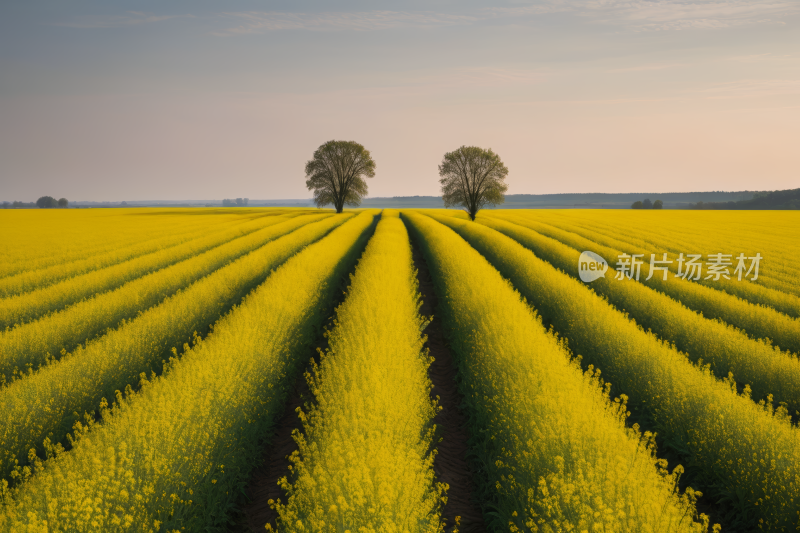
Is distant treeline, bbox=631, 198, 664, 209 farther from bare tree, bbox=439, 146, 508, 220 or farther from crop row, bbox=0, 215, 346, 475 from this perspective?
crop row, bbox=0, 215, 346, 475

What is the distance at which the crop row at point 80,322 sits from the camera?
804 cm

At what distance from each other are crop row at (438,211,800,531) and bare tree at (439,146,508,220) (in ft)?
112

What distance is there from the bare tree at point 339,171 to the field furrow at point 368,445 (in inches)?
2003

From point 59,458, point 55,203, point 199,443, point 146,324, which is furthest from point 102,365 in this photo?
point 55,203

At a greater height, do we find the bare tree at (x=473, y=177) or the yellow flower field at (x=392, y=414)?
the bare tree at (x=473, y=177)

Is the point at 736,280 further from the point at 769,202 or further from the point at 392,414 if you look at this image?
the point at 769,202

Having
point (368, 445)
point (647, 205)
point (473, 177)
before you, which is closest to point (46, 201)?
point (473, 177)

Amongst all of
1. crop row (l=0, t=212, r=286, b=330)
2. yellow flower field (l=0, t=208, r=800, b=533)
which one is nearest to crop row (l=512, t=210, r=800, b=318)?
yellow flower field (l=0, t=208, r=800, b=533)

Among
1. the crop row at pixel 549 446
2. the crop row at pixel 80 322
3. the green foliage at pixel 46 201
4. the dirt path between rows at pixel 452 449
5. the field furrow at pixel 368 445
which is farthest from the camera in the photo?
the green foliage at pixel 46 201

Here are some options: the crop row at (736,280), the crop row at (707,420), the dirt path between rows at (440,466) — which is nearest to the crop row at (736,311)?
the crop row at (736,280)

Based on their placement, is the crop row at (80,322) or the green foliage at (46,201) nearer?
the crop row at (80,322)

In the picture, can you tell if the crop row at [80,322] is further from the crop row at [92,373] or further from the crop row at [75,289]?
the crop row at [75,289]

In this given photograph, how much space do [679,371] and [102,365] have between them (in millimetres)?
9954

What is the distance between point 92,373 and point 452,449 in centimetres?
615
